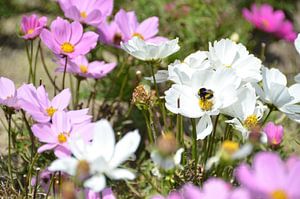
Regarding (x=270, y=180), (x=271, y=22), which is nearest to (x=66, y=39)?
(x=270, y=180)

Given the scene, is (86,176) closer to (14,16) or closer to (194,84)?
(194,84)

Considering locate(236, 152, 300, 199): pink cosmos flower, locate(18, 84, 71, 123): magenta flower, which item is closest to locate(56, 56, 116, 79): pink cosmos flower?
locate(18, 84, 71, 123): magenta flower

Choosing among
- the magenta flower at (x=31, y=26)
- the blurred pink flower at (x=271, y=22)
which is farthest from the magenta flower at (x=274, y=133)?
the blurred pink flower at (x=271, y=22)

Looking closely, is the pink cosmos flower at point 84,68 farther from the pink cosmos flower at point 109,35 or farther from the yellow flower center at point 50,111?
the yellow flower center at point 50,111

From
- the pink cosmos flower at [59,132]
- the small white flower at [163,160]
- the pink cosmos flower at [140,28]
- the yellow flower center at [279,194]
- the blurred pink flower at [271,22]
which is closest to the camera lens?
the yellow flower center at [279,194]

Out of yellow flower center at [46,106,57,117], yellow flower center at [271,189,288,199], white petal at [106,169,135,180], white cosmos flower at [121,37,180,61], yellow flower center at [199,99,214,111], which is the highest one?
yellow flower center at [271,189,288,199]

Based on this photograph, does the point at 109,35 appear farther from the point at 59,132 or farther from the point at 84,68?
the point at 59,132

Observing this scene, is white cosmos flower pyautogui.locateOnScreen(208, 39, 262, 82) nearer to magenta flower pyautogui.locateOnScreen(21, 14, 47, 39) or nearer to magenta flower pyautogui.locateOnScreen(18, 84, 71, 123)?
magenta flower pyautogui.locateOnScreen(18, 84, 71, 123)
